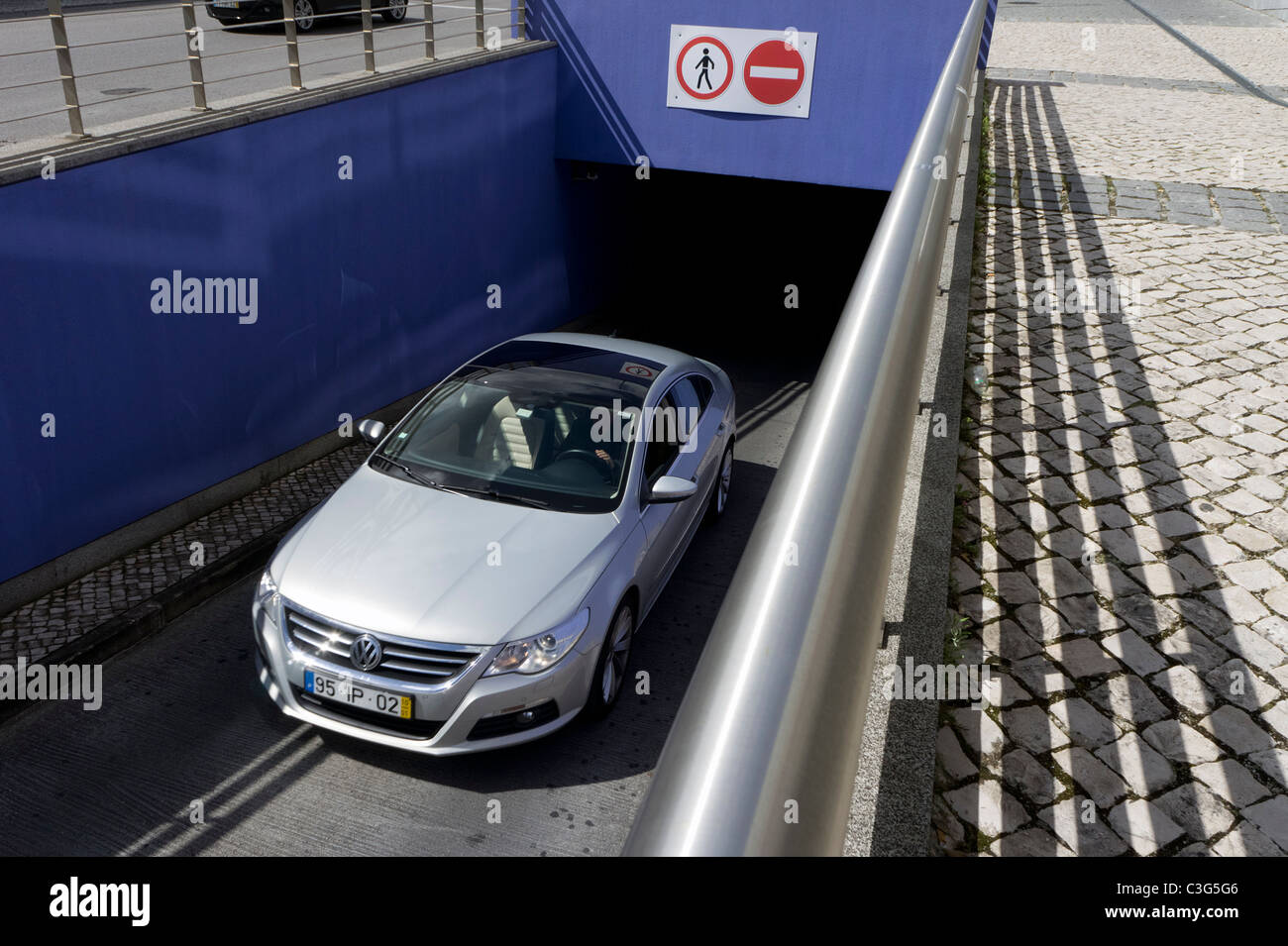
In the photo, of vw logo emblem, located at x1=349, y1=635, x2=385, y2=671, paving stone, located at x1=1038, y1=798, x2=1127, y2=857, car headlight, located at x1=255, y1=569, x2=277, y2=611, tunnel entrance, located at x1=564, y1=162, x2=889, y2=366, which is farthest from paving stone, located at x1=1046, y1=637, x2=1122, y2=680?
tunnel entrance, located at x1=564, y1=162, x2=889, y2=366

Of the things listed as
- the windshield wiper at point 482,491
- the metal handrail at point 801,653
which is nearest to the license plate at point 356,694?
the windshield wiper at point 482,491

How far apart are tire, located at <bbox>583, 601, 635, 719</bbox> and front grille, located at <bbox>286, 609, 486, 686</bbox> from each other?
2.98 feet

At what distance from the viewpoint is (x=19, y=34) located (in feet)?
47.6

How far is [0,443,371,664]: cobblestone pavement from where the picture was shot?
277 inches

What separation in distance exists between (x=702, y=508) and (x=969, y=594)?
5067 millimetres

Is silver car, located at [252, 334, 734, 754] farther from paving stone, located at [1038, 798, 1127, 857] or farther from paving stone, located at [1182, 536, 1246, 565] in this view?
paving stone, located at [1038, 798, 1127, 857]

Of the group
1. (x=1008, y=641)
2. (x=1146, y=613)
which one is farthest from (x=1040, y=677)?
(x=1146, y=613)

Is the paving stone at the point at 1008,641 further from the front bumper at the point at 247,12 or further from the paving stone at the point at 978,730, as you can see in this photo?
the front bumper at the point at 247,12

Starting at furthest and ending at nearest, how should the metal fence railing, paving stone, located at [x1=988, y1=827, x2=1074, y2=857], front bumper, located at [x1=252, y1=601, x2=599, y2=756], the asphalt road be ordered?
the metal fence railing
front bumper, located at [x1=252, y1=601, x2=599, y2=756]
the asphalt road
paving stone, located at [x1=988, y1=827, x2=1074, y2=857]

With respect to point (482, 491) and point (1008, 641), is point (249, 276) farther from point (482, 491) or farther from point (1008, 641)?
point (1008, 641)

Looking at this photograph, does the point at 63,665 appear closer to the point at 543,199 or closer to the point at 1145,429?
the point at 1145,429

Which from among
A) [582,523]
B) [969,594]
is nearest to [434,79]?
[582,523]

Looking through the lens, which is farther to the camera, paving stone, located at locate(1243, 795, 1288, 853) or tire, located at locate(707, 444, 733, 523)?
tire, located at locate(707, 444, 733, 523)
